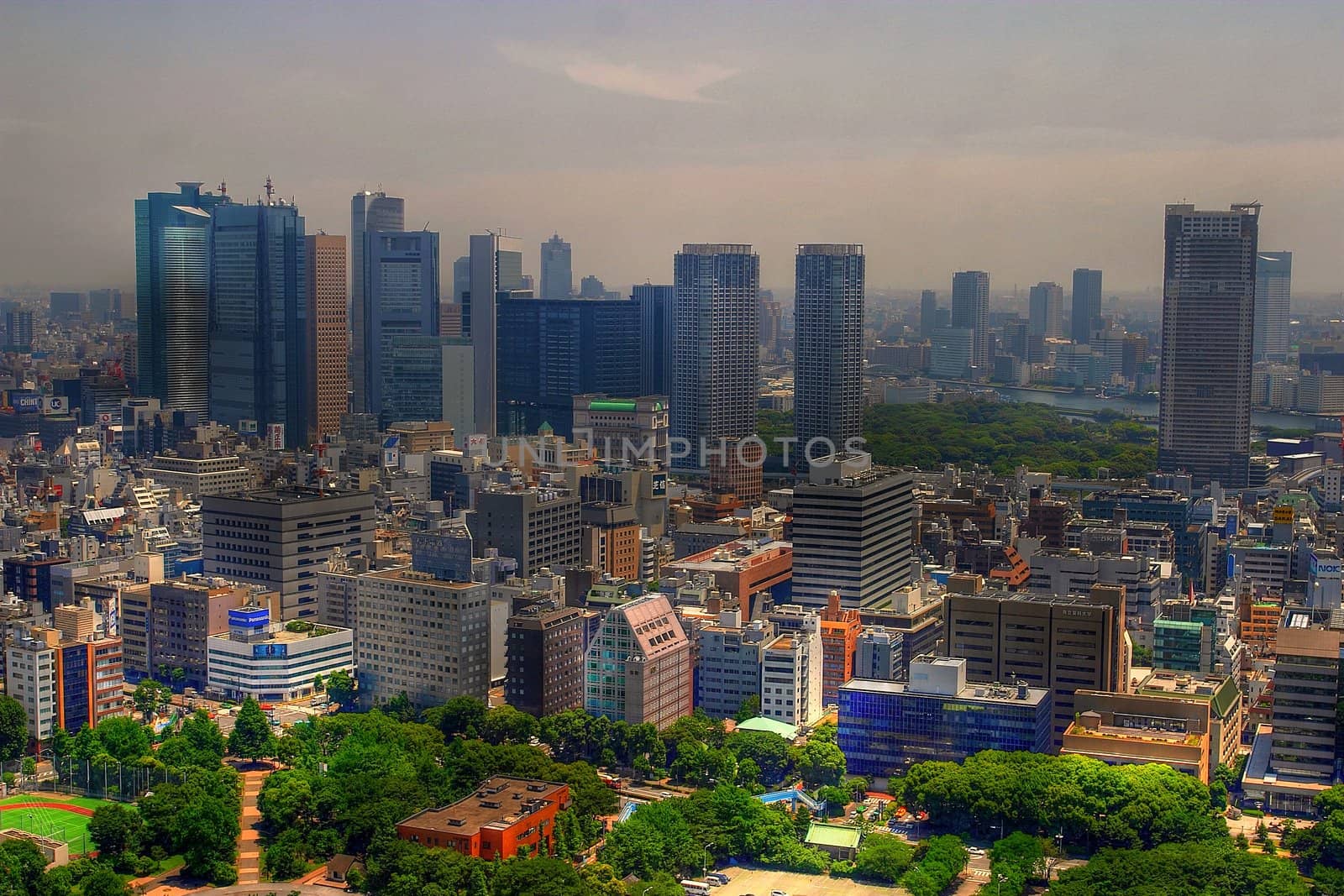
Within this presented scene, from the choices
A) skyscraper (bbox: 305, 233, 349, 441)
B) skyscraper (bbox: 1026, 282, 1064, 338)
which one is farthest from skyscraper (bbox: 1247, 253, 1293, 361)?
skyscraper (bbox: 305, 233, 349, 441)

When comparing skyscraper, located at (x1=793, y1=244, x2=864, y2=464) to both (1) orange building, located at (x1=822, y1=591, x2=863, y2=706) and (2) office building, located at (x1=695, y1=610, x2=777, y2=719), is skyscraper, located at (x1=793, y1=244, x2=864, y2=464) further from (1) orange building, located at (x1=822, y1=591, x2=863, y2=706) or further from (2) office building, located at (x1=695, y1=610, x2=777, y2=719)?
(2) office building, located at (x1=695, y1=610, x2=777, y2=719)

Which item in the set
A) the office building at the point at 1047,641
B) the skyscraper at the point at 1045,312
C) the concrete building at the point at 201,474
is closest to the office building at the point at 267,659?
the office building at the point at 1047,641

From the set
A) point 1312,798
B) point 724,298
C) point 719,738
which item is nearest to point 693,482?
point 724,298

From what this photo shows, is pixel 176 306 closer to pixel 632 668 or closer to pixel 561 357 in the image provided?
pixel 561 357

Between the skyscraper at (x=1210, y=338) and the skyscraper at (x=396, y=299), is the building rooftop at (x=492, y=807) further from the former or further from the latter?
the skyscraper at (x=396, y=299)

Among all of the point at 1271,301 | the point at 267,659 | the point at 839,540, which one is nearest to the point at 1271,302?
the point at 1271,301

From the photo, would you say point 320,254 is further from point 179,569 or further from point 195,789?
point 195,789
